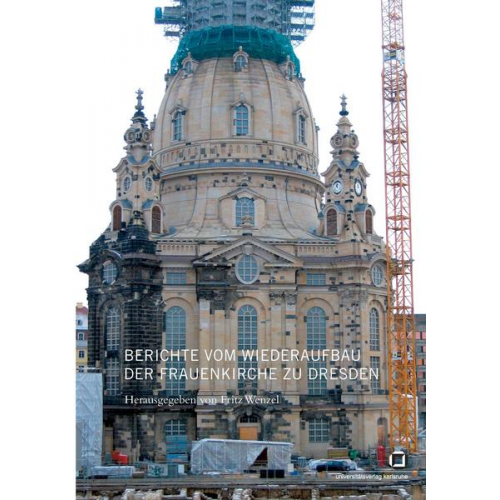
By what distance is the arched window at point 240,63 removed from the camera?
2982 inches

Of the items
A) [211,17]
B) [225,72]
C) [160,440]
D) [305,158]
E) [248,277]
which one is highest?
[211,17]

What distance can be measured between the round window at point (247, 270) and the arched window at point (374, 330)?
360 inches

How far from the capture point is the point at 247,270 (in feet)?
223

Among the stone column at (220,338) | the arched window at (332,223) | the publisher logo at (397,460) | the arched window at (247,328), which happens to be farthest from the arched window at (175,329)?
the publisher logo at (397,460)

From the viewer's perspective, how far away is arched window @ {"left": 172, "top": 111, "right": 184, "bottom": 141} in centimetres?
7588

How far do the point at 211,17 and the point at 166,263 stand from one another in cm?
2185

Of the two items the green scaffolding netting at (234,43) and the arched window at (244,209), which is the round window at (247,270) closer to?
the arched window at (244,209)

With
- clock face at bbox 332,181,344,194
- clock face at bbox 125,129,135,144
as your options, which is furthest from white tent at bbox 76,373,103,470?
clock face at bbox 332,181,344,194

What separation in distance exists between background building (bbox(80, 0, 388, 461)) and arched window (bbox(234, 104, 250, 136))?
0.08 metres

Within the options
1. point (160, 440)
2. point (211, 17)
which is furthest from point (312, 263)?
point (211, 17)

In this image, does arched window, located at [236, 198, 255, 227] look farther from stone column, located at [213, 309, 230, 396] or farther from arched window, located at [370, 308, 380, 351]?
arched window, located at [370, 308, 380, 351]

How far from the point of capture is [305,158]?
76.6 meters
